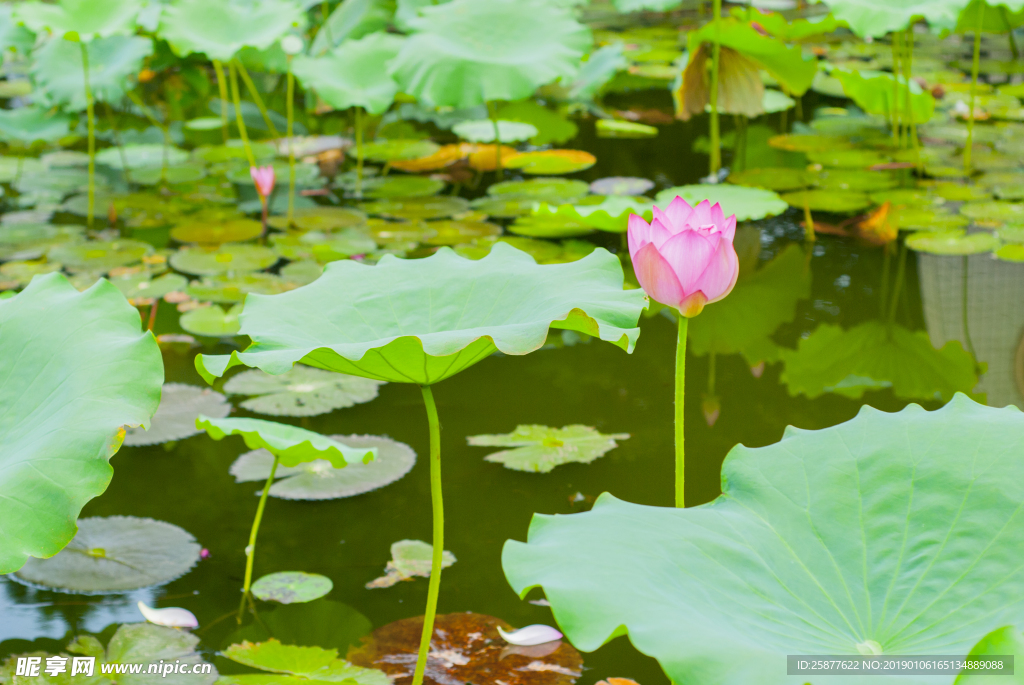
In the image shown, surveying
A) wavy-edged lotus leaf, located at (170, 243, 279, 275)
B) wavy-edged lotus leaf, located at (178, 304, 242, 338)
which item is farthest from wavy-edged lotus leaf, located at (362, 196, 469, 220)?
wavy-edged lotus leaf, located at (178, 304, 242, 338)

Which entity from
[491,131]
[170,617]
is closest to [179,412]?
[170,617]

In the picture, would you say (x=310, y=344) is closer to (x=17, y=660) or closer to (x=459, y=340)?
(x=459, y=340)

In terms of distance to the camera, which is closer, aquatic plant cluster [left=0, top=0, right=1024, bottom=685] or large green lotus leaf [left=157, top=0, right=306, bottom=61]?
aquatic plant cluster [left=0, top=0, right=1024, bottom=685]

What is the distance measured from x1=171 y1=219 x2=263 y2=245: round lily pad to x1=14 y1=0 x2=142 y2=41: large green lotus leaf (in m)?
0.57

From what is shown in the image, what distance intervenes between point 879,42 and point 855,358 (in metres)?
3.82

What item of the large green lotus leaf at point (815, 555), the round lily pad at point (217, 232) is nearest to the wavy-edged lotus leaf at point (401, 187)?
the round lily pad at point (217, 232)

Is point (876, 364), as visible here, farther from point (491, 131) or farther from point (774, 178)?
point (491, 131)

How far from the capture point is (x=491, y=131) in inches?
129

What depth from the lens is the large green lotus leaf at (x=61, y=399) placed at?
2.89 ft

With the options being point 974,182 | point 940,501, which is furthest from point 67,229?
point 974,182

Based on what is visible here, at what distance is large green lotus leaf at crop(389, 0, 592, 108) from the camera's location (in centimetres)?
263

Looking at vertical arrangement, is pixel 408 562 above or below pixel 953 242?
below

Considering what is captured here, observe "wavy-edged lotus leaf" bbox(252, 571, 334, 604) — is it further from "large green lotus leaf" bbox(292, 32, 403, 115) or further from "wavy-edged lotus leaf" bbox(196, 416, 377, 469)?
"large green lotus leaf" bbox(292, 32, 403, 115)

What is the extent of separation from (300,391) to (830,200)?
1735 mm
